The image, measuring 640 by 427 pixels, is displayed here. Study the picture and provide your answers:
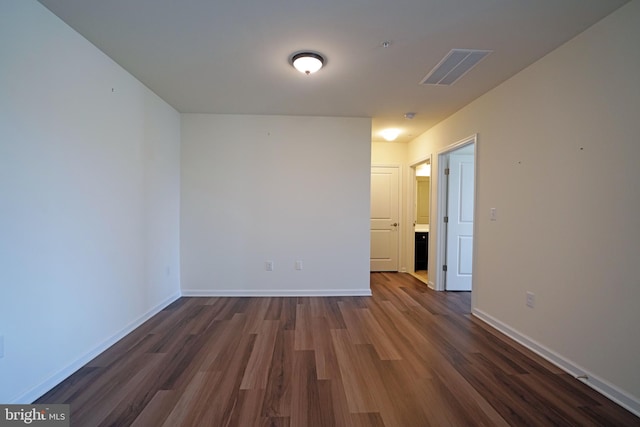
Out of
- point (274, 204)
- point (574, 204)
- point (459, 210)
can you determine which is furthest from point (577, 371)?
point (274, 204)

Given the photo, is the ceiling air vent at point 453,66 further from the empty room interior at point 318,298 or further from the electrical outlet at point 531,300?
the electrical outlet at point 531,300

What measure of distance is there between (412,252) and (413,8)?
416 cm

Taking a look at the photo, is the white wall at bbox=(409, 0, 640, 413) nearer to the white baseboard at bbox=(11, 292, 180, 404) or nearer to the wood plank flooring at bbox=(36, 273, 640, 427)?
the wood plank flooring at bbox=(36, 273, 640, 427)

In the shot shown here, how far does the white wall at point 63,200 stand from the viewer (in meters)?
1.57

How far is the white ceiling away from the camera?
1743mm

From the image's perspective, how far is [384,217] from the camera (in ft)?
→ 17.4

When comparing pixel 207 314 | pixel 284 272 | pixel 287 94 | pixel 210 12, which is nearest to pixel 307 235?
pixel 284 272

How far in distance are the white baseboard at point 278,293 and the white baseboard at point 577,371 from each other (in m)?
1.74

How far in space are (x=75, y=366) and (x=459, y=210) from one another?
4.60 metres

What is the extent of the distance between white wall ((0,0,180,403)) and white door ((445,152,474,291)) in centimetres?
406

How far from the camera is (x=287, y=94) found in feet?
10.1

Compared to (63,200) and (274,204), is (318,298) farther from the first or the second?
(63,200)

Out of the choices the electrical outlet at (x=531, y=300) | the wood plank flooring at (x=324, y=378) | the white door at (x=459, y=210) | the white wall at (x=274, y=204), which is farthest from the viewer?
the white door at (x=459, y=210)

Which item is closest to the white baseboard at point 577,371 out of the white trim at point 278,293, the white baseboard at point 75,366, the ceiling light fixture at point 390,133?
the white trim at point 278,293
